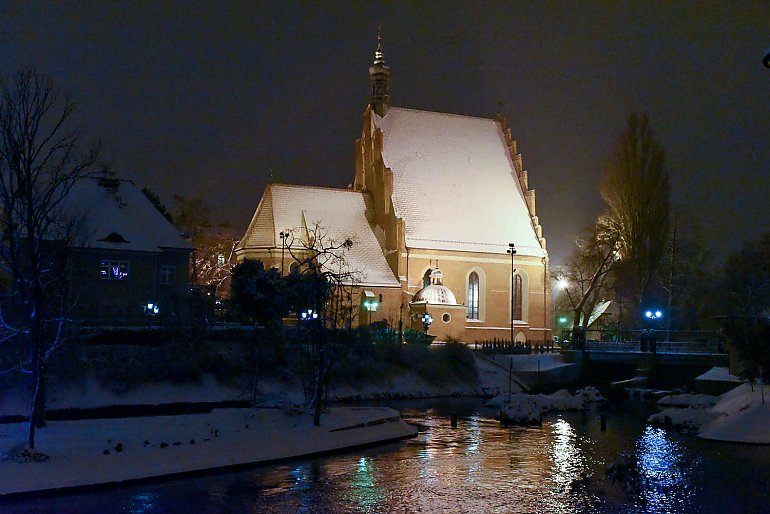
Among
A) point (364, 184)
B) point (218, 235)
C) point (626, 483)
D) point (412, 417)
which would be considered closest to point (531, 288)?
point (364, 184)

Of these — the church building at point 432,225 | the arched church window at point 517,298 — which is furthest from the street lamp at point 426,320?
the arched church window at point 517,298

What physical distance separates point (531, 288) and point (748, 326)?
116 ft

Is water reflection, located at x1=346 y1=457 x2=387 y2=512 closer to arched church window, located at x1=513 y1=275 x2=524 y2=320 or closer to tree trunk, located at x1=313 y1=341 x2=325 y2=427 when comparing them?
tree trunk, located at x1=313 y1=341 x2=325 y2=427

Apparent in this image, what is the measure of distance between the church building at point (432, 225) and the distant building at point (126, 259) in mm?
10203

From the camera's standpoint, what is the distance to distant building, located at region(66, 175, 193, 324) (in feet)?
141

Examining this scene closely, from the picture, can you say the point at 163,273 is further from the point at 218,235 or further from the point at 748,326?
the point at 748,326

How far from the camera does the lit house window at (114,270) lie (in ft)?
145

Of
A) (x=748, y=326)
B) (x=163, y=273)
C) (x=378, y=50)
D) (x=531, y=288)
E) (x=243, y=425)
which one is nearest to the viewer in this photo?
(x=243, y=425)

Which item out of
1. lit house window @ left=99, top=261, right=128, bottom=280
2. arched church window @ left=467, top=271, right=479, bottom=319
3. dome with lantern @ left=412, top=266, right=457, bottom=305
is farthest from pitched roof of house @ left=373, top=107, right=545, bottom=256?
lit house window @ left=99, top=261, right=128, bottom=280

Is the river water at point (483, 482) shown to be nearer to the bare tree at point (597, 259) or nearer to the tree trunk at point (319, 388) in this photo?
the tree trunk at point (319, 388)

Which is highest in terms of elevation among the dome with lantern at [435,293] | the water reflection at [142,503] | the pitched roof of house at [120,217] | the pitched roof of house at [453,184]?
the pitched roof of house at [453,184]

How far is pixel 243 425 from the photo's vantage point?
961 inches

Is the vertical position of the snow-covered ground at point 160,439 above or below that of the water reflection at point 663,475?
above

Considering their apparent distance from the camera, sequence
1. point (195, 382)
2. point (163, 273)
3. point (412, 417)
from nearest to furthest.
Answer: point (412, 417) → point (195, 382) → point (163, 273)
